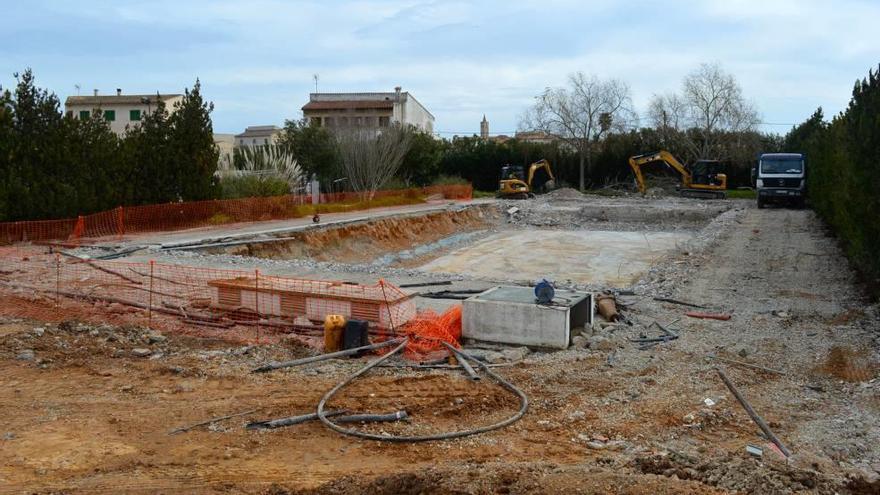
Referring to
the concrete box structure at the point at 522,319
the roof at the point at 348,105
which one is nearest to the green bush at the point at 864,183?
the concrete box structure at the point at 522,319

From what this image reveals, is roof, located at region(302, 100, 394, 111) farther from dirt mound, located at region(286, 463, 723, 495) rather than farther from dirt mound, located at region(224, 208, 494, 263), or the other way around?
dirt mound, located at region(286, 463, 723, 495)

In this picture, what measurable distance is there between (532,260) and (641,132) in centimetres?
3684

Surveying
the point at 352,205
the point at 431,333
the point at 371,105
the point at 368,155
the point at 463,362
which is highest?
the point at 371,105

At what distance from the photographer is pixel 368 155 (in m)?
38.6

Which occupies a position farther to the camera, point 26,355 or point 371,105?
point 371,105

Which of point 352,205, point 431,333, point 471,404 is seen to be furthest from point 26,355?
point 352,205

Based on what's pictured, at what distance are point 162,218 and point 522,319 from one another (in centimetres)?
1627

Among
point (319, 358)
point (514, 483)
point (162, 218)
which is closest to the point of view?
point (514, 483)

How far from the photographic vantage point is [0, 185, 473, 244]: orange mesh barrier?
19.1 metres

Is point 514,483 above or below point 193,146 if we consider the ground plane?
below

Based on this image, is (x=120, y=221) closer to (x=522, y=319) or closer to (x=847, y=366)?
(x=522, y=319)

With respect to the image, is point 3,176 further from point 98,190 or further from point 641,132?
point 641,132

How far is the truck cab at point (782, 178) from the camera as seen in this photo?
34.0m

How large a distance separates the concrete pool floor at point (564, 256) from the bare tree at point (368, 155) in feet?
33.0
